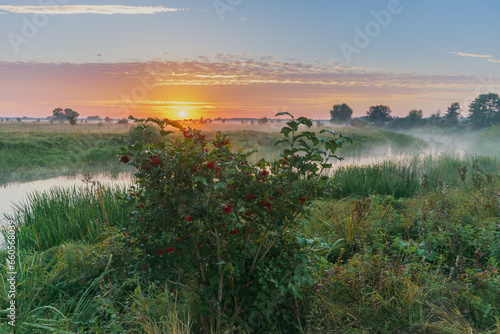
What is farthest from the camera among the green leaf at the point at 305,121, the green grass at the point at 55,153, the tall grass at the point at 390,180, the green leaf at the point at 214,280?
the green grass at the point at 55,153

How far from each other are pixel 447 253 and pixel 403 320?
1765 millimetres

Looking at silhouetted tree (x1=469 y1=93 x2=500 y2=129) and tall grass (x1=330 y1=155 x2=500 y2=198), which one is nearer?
tall grass (x1=330 y1=155 x2=500 y2=198)

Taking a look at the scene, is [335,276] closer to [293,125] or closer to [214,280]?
[214,280]

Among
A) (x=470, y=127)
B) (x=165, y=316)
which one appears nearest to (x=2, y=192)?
(x=165, y=316)

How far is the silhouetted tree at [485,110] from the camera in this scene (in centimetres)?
3562

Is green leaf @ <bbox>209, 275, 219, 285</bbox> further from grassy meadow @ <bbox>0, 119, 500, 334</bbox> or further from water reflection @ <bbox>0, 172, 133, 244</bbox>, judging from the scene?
water reflection @ <bbox>0, 172, 133, 244</bbox>

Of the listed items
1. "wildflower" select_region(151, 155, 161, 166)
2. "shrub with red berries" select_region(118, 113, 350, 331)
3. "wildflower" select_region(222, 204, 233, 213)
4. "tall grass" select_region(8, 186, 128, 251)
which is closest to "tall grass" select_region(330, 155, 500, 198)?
"tall grass" select_region(8, 186, 128, 251)

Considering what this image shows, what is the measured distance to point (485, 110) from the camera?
3600 centimetres

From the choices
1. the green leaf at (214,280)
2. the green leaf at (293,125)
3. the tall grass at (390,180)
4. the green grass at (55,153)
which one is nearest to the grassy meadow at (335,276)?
the green leaf at (214,280)

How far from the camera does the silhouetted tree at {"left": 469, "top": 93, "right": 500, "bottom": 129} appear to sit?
35.6m

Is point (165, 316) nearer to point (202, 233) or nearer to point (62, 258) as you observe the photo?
point (202, 233)

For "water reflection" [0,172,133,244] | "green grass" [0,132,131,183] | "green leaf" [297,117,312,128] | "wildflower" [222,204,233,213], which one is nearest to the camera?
"wildflower" [222,204,233,213]

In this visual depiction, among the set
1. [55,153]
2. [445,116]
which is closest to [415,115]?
[445,116]

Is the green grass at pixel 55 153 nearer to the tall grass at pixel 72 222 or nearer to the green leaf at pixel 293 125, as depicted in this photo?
the tall grass at pixel 72 222
